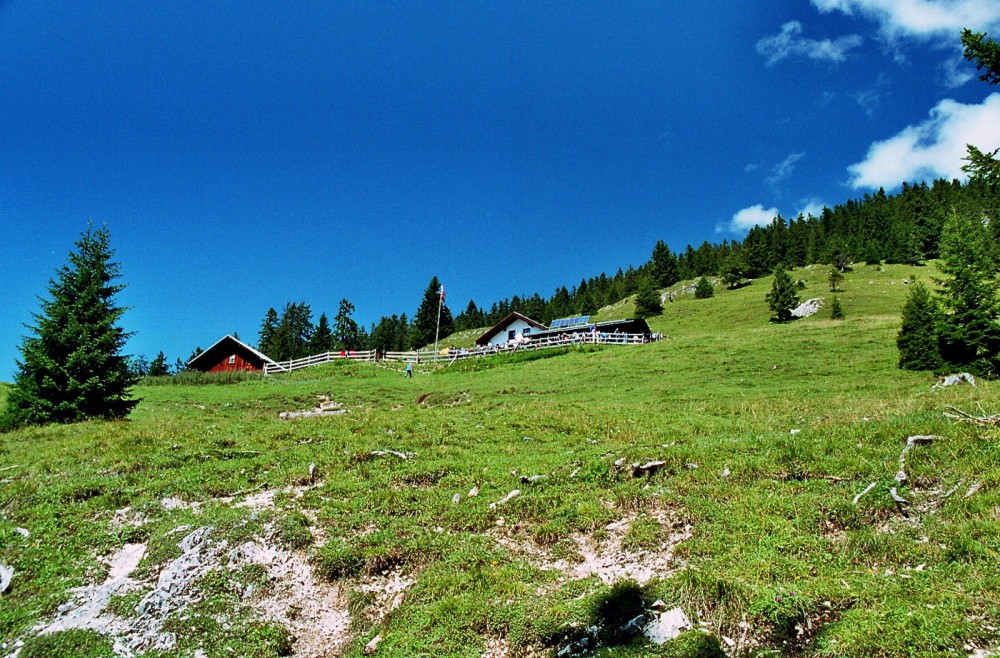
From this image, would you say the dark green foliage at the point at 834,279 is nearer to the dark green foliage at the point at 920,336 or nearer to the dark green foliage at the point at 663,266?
the dark green foliage at the point at 663,266

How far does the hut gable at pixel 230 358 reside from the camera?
5647 cm

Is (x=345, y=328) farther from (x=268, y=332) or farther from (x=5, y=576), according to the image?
(x=5, y=576)

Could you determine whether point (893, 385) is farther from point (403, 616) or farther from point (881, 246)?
point (881, 246)

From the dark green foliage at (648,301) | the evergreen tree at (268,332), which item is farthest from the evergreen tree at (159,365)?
the dark green foliage at (648,301)

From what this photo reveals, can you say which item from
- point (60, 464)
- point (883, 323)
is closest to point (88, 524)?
point (60, 464)

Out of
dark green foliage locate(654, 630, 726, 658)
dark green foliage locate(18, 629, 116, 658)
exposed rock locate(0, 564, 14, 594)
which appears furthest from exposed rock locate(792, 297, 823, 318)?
exposed rock locate(0, 564, 14, 594)

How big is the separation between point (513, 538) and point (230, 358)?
191 feet

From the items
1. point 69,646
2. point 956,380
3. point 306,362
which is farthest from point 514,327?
point 69,646

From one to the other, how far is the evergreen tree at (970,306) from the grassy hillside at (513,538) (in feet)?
49.3

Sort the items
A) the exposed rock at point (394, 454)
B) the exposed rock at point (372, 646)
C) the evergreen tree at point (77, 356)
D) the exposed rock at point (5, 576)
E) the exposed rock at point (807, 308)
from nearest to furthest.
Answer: the exposed rock at point (372, 646) → the exposed rock at point (5, 576) → the exposed rock at point (394, 454) → the evergreen tree at point (77, 356) → the exposed rock at point (807, 308)

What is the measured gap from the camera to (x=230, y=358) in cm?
5756

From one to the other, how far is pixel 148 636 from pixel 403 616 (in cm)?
347

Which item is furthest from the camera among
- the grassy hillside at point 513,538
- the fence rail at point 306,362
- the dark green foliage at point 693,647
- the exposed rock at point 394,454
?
the fence rail at point 306,362

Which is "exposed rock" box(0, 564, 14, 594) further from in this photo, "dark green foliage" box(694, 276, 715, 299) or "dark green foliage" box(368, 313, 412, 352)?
"dark green foliage" box(368, 313, 412, 352)
